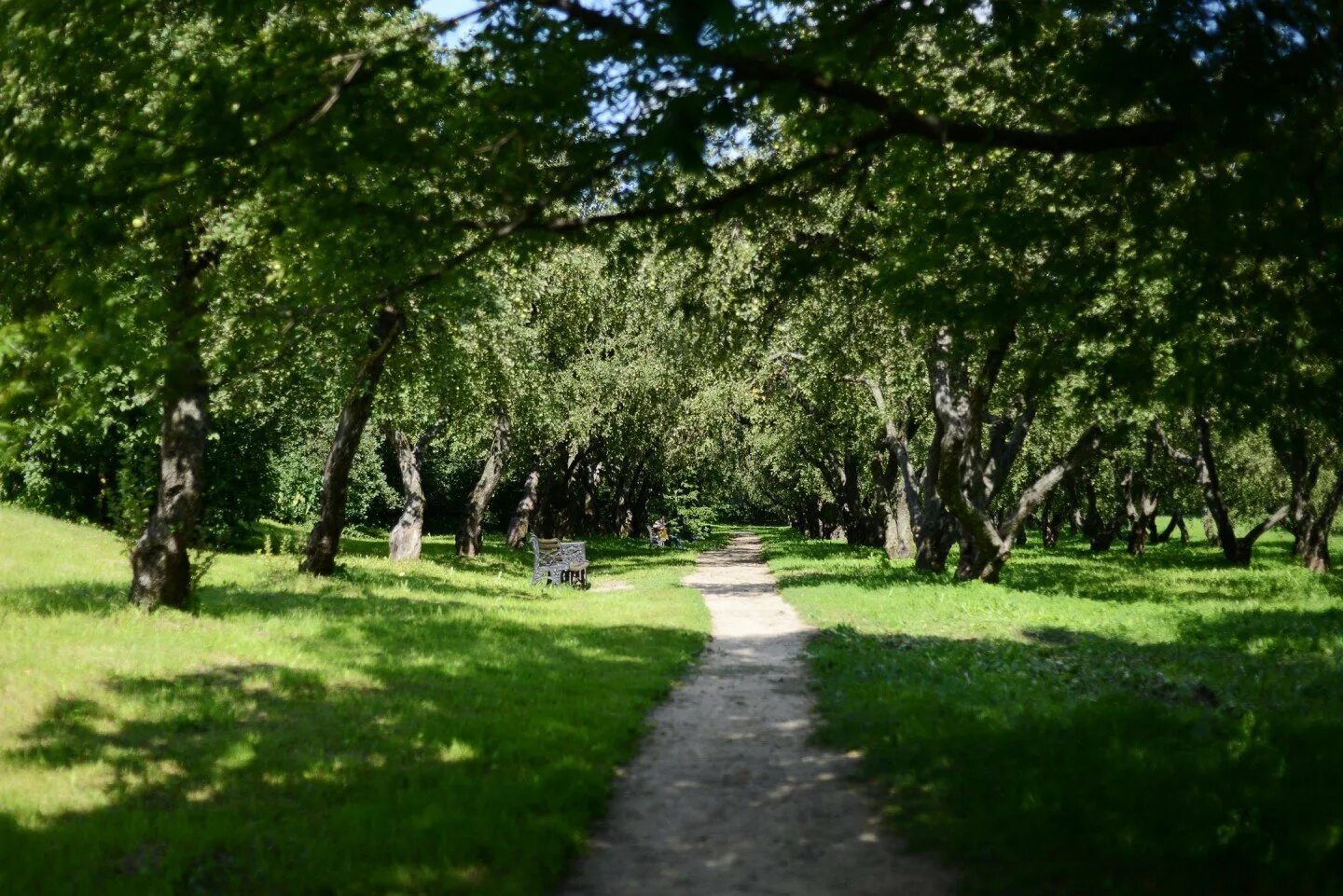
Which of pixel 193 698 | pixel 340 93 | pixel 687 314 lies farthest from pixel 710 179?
pixel 193 698

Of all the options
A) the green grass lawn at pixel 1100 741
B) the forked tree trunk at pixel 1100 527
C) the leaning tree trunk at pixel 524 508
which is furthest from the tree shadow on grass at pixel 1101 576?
the leaning tree trunk at pixel 524 508

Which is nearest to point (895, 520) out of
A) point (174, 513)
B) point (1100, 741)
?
point (174, 513)

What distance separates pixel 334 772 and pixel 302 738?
1.00 metres

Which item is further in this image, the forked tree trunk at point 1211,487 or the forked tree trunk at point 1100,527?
the forked tree trunk at point 1100,527

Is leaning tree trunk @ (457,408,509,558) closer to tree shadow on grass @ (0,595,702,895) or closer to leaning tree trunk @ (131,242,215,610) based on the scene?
leaning tree trunk @ (131,242,215,610)

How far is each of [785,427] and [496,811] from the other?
31649 mm

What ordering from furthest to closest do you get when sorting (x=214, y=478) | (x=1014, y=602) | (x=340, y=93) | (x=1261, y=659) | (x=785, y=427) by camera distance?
(x=785, y=427) → (x=214, y=478) → (x=1014, y=602) → (x=1261, y=659) → (x=340, y=93)

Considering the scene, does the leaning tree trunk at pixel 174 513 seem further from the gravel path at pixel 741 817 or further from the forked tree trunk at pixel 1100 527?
the forked tree trunk at pixel 1100 527

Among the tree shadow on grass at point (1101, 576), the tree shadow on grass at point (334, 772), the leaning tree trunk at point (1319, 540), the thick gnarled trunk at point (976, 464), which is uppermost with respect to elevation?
the thick gnarled trunk at point (976, 464)

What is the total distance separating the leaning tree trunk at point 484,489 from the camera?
28625mm

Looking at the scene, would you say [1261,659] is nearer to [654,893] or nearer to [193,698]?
[654,893]

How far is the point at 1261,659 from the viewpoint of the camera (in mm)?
12273

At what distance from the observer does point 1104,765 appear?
618cm

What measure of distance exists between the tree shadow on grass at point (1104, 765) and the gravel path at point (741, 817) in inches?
12.0
